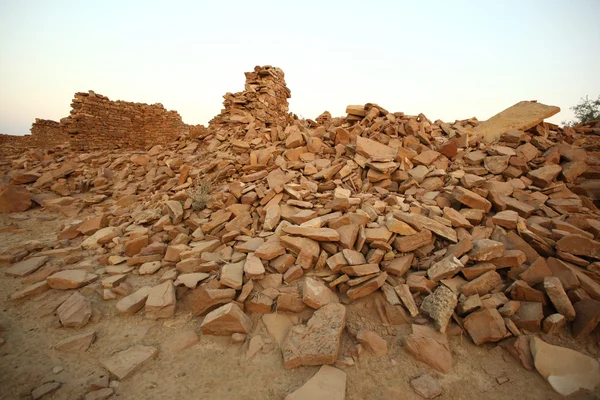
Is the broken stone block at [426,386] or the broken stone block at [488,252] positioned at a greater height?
the broken stone block at [488,252]

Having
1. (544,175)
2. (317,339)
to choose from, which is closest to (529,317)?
(317,339)

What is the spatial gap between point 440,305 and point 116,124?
11127 mm

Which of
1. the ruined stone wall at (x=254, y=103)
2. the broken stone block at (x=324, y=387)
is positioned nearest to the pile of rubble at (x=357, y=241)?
the broken stone block at (x=324, y=387)

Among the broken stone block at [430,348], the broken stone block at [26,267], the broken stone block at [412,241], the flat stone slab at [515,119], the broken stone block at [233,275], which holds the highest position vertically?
the flat stone slab at [515,119]

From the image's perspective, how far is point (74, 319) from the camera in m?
2.54

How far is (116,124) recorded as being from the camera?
938 centimetres

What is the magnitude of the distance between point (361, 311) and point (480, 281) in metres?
1.19

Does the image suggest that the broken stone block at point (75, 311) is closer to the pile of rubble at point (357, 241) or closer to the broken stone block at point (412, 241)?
the pile of rubble at point (357, 241)

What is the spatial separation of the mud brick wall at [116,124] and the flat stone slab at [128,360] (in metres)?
6.65

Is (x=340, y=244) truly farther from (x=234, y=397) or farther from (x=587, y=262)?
(x=587, y=262)

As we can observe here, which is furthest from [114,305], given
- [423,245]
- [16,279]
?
[423,245]

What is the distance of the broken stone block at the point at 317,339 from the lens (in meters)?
2.14

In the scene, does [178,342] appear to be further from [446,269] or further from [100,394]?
[446,269]

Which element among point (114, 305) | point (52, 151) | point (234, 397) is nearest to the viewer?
point (234, 397)
